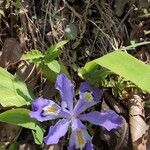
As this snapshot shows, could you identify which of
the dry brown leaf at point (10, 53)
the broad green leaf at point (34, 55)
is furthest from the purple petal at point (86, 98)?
the dry brown leaf at point (10, 53)

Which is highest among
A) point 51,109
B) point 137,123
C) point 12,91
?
point 12,91

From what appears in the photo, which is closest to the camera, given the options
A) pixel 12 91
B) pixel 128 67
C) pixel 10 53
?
pixel 128 67

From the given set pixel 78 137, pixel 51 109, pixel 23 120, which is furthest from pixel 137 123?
pixel 23 120

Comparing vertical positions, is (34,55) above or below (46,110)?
above

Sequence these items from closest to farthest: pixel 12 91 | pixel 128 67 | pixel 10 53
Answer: pixel 128 67, pixel 12 91, pixel 10 53

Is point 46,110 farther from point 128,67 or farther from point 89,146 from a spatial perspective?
point 128,67

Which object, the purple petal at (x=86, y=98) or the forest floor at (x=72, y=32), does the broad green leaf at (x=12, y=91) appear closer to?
the forest floor at (x=72, y=32)

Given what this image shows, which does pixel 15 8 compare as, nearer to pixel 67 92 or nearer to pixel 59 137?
pixel 67 92

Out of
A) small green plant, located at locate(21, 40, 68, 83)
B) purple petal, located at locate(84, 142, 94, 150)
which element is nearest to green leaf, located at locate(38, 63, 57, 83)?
small green plant, located at locate(21, 40, 68, 83)
